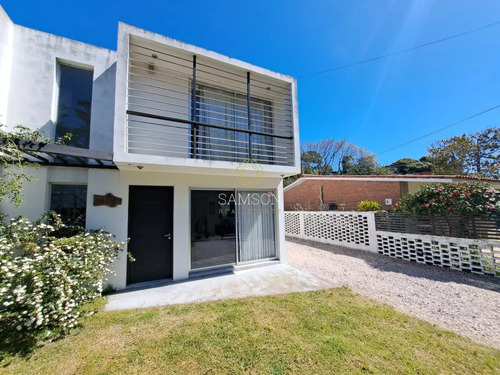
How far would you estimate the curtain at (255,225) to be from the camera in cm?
723

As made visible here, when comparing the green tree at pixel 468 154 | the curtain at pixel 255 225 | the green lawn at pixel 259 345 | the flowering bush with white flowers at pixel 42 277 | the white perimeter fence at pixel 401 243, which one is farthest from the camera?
the green tree at pixel 468 154

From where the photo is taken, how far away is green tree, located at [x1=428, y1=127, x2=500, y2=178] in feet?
75.2

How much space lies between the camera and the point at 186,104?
22.7ft

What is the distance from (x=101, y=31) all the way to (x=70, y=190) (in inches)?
205

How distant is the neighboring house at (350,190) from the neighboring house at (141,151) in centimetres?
1045

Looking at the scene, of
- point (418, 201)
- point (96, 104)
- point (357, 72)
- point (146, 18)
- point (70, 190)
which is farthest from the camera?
point (357, 72)

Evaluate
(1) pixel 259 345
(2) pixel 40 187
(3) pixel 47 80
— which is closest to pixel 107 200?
(2) pixel 40 187

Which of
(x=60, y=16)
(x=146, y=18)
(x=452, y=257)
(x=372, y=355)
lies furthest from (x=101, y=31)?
(x=452, y=257)

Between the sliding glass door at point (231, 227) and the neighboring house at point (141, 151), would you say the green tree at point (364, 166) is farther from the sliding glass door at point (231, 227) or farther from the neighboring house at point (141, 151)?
the sliding glass door at point (231, 227)

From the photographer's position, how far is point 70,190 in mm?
5520

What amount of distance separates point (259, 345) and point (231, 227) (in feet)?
13.4

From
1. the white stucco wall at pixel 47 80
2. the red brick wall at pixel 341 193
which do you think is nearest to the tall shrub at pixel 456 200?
the red brick wall at pixel 341 193

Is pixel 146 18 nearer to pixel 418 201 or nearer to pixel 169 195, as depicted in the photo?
pixel 169 195

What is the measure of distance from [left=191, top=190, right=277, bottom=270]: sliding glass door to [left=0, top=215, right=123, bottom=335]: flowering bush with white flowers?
2836 millimetres
